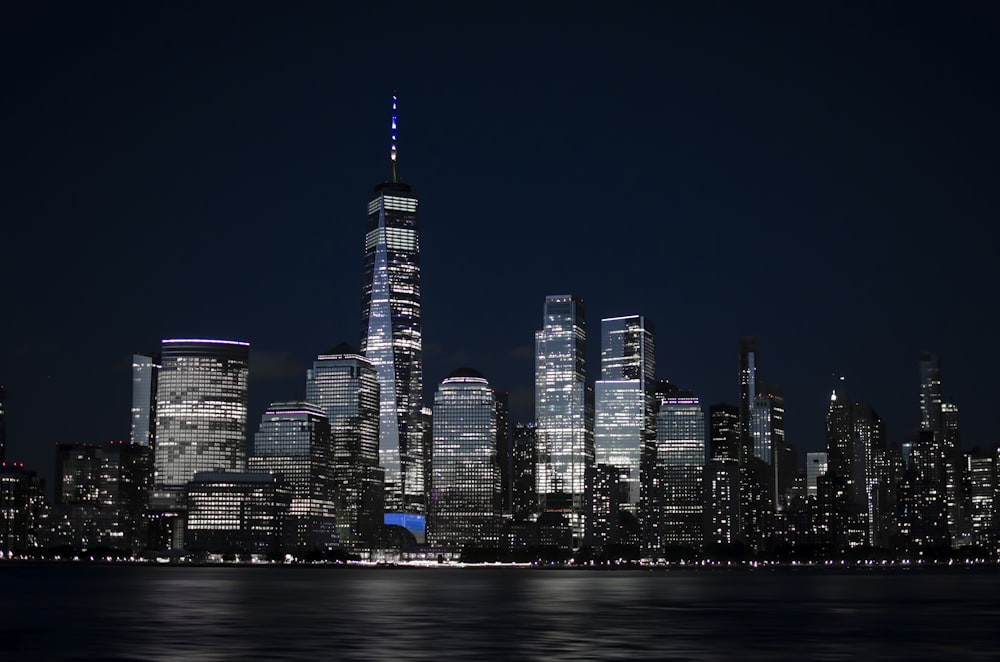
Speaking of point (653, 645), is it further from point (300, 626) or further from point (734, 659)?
point (300, 626)

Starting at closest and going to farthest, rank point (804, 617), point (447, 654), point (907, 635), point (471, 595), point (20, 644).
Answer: point (447, 654)
point (20, 644)
point (907, 635)
point (804, 617)
point (471, 595)

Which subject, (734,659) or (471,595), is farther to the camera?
(471,595)

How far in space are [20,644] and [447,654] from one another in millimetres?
24039

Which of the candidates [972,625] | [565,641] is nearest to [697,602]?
[972,625]

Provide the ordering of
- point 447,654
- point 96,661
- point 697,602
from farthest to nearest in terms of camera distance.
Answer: point 697,602 < point 447,654 < point 96,661

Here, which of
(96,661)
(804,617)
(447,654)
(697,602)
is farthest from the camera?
(697,602)

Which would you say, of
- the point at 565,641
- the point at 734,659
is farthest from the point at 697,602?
A: the point at 734,659

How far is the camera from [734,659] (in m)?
67.1

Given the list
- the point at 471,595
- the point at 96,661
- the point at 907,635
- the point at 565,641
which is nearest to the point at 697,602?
the point at 471,595

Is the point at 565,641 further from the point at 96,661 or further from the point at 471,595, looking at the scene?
the point at 471,595

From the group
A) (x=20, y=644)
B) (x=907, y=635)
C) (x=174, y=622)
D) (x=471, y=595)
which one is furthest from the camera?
(x=471, y=595)

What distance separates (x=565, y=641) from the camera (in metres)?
78.1

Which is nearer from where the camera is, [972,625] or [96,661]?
[96,661]

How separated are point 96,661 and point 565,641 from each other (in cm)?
2607
